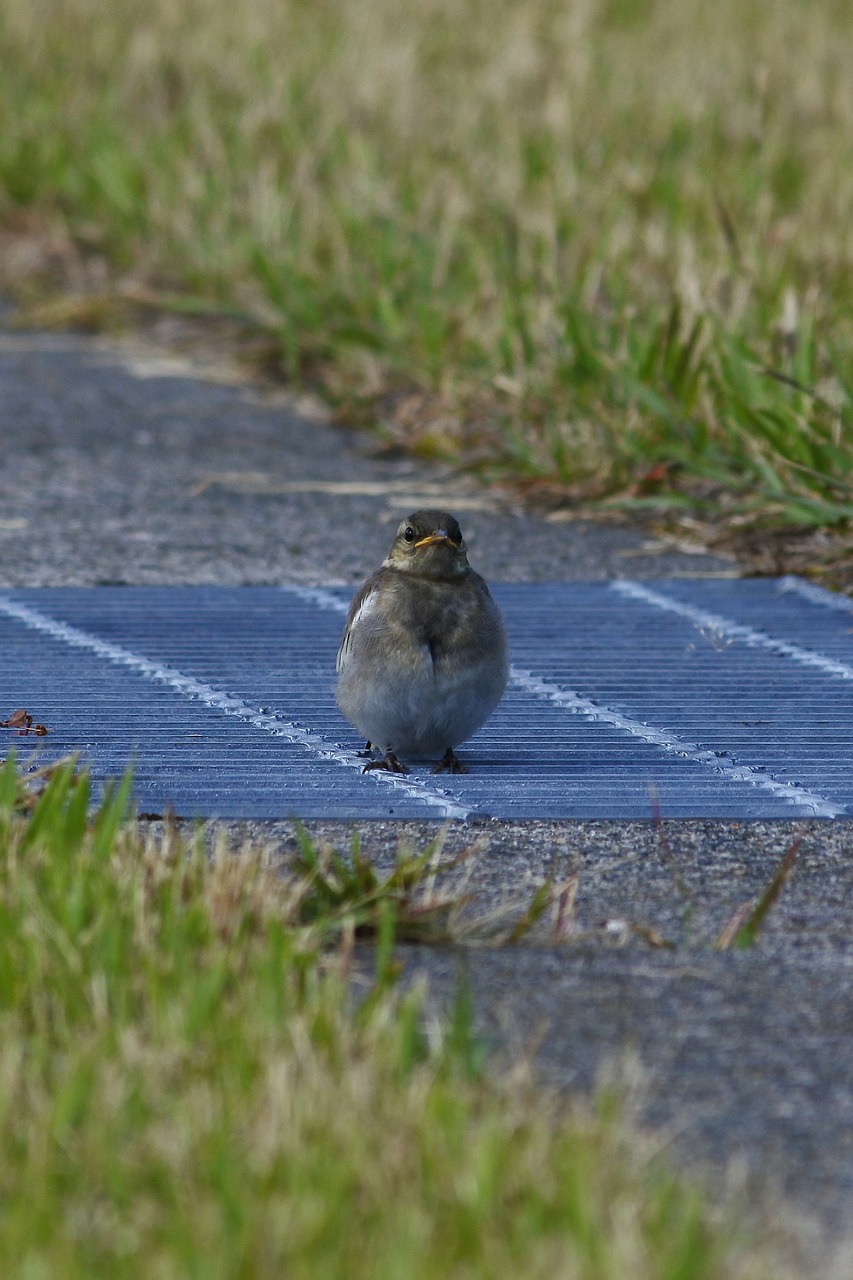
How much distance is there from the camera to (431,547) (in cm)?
441

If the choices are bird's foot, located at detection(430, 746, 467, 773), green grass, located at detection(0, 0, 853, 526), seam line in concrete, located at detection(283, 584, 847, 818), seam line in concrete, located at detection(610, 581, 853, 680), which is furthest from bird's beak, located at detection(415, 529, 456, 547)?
green grass, located at detection(0, 0, 853, 526)

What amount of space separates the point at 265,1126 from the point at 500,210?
7.04 meters

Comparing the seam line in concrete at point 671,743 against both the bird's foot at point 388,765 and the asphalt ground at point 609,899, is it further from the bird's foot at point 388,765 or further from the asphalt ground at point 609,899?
the bird's foot at point 388,765

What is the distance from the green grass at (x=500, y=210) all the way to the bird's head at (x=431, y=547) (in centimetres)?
175

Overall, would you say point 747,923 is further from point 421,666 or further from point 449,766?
point 449,766

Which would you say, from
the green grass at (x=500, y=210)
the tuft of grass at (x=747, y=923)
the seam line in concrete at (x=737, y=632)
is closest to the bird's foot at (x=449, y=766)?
the tuft of grass at (x=747, y=923)

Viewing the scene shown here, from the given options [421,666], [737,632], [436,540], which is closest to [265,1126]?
[421,666]

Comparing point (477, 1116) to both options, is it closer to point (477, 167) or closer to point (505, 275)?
point (505, 275)

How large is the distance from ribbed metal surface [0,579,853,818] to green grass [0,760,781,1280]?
3.08ft

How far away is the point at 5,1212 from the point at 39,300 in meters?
8.87

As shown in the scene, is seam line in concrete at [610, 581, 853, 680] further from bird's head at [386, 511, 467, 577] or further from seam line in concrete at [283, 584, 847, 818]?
bird's head at [386, 511, 467, 577]

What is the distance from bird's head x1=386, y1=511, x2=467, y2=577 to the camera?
14.4 feet

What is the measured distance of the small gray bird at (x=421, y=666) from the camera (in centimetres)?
417

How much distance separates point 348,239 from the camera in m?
9.52
